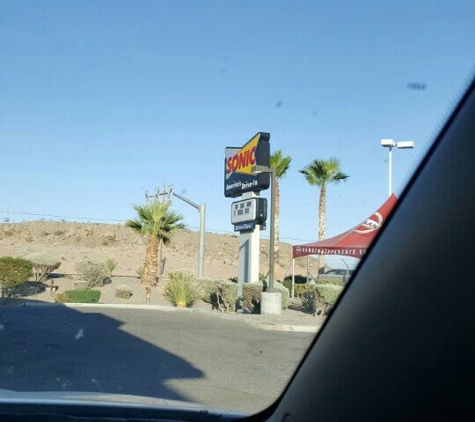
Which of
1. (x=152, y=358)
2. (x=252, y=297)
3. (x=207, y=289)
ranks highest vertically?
(x=207, y=289)

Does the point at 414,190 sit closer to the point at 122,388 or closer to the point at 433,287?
the point at 433,287

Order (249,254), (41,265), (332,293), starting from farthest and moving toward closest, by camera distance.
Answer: (41,265) → (249,254) → (332,293)

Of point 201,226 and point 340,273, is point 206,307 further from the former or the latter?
point 340,273

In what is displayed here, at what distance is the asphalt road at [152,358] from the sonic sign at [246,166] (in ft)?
26.5

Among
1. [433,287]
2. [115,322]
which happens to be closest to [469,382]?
[433,287]

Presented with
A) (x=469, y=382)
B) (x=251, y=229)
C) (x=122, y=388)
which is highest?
(x=251, y=229)

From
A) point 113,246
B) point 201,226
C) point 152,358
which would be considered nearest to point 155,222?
point 201,226

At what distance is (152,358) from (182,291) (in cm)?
1686

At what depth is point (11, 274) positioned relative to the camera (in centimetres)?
3225

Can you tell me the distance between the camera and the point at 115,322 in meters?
18.6

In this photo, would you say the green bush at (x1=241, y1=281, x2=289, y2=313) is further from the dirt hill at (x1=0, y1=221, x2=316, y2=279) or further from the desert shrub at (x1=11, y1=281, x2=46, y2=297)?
the dirt hill at (x1=0, y1=221, x2=316, y2=279)

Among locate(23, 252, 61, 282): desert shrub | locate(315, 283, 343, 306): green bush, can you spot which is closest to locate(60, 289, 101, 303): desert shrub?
locate(23, 252, 61, 282): desert shrub

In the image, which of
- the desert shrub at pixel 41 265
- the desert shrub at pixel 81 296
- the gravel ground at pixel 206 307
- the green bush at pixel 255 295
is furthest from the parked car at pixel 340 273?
the desert shrub at pixel 41 265

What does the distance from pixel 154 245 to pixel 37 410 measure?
32.1 meters
